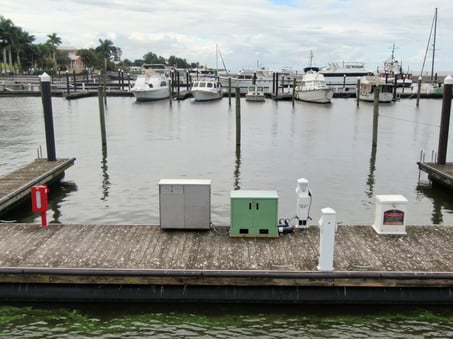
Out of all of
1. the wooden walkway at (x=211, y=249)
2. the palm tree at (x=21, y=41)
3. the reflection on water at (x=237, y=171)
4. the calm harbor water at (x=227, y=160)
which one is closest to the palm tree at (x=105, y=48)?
the palm tree at (x=21, y=41)

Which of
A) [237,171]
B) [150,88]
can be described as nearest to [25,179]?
[237,171]

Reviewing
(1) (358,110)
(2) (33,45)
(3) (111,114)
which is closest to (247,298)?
(3) (111,114)

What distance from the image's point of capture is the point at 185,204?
11.3 m

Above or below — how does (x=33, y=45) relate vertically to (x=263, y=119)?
above

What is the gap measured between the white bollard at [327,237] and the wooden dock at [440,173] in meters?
11.0

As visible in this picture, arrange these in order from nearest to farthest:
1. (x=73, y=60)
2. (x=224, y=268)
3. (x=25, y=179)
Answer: (x=224, y=268)
(x=25, y=179)
(x=73, y=60)

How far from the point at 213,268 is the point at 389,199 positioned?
15.2ft

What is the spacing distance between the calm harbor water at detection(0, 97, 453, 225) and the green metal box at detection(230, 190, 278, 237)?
4.07m

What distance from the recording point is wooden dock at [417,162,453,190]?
18.3 m

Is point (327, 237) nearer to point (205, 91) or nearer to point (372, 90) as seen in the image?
point (205, 91)

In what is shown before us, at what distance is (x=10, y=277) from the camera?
30.4 ft

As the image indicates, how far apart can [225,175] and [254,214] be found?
11476 millimetres

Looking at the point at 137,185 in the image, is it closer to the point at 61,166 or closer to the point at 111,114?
the point at 61,166

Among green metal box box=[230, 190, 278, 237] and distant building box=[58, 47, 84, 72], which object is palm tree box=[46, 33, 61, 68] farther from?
green metal box box=[230, 190, 278, 237]
